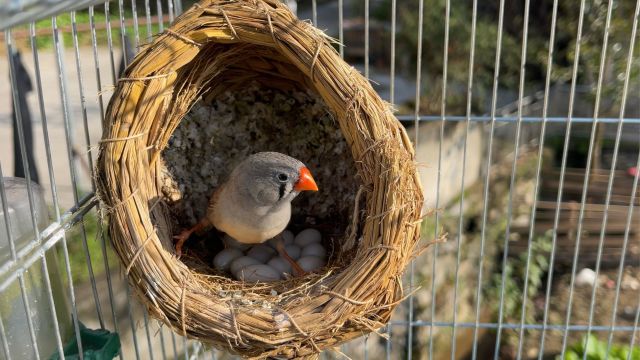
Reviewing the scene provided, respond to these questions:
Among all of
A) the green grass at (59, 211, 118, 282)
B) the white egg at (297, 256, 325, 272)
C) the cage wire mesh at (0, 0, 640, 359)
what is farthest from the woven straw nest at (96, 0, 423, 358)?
the cage wire mesh at (0, 0, 640, 359)

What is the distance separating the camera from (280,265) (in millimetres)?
1993

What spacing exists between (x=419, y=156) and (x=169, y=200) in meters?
2.10

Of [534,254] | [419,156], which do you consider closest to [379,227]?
[419,156]

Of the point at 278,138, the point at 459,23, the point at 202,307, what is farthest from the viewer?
the point at 459,23

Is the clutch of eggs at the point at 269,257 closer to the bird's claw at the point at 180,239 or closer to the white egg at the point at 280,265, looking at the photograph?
the white egg at the point at 280,265

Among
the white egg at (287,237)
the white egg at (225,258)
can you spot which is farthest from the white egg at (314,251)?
the white egg at (225,258)

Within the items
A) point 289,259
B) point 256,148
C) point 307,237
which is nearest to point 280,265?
point 289,259

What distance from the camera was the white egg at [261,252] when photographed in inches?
80.5

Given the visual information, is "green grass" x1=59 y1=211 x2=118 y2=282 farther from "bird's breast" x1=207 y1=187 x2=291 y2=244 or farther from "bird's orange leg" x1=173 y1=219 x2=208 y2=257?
"bird's breast" x1=207 y1=187 x2=291 y2=244

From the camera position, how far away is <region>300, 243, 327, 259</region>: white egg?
2.01m

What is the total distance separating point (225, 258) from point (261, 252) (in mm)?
149

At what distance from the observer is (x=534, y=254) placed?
14.1 ft

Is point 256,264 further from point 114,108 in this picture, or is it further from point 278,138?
point 114,108

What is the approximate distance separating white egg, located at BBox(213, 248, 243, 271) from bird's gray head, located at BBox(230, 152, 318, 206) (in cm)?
26
